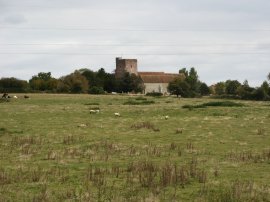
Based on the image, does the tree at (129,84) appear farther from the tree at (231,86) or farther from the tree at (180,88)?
the tree at (231,86)

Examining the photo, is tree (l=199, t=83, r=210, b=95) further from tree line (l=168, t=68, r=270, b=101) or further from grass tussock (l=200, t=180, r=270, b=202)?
grass tussock (l=200, t=180, r=270, b=202)

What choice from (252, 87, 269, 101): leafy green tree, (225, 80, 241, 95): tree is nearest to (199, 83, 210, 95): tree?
(225, 80, 241, 95): tree

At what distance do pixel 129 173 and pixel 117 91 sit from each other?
137 metres

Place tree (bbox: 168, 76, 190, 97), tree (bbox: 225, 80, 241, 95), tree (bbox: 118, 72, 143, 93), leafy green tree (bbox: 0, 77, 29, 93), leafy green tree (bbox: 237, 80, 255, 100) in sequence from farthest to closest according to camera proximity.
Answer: tree (bbox: 225, 80, 241, 95)
tree (bbox: 118, 72, 143, 93)
tree (bbox: 168, 76, 190, 97)
leafy green tree (bbox: 0, 77, 29, 93)
leafy green tree (bbox: 237, 80, 255, 100)

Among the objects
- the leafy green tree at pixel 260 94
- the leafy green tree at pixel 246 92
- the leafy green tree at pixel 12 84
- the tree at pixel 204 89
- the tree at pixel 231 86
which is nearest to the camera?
the leafy green tree at pixel 260 94

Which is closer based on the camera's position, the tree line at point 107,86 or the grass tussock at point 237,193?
the grass tussock at point 237,193

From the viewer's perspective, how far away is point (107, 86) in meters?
153

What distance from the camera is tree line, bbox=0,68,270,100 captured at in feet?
391

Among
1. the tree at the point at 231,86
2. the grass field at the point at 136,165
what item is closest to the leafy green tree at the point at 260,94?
the tree at the point at 231,86

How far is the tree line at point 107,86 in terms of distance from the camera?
11912cm

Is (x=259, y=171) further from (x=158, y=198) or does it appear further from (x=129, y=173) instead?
(x=158, y=198)

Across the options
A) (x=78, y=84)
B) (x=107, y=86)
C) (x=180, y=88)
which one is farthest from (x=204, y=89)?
(x=78, y=84)

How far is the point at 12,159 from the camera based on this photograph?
745 inches

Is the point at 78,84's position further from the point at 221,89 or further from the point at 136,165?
the point at 136,165
